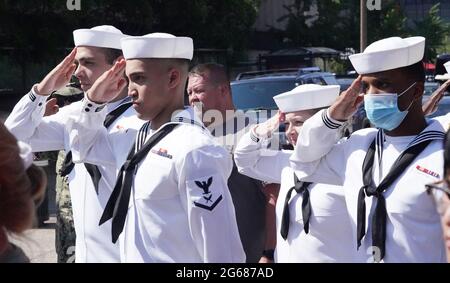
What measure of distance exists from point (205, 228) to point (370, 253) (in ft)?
2.40

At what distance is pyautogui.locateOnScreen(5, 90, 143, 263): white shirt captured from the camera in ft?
12.8

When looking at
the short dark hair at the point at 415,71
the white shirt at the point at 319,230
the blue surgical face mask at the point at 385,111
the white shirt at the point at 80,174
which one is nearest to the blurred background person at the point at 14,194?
the white shirt at the point at 80,174

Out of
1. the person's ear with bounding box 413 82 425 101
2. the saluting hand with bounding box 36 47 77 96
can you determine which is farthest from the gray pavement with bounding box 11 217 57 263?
the person's ear with bounding box 413 82 425 101

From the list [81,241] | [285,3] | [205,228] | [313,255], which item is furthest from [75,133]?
[285,3]

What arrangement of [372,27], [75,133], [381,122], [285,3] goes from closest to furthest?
[381,122] < [75,133] < [372,27] < [285,3]

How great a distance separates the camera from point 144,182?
3273 mm

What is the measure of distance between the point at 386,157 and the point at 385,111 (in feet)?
0.67

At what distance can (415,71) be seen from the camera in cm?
349

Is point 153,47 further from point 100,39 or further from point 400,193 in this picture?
point 400,193

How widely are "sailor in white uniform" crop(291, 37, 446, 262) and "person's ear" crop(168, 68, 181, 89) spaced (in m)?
0.65

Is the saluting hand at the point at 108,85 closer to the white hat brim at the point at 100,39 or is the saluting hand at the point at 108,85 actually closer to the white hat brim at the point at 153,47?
the white hat brim at the point at 153,47
